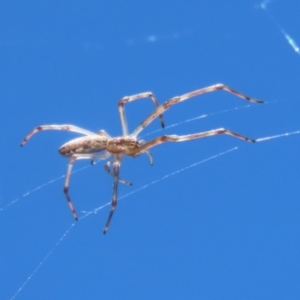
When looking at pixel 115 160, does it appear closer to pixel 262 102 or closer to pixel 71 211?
pixel 71 211

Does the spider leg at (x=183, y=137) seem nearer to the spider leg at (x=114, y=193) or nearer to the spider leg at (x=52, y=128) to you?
the spider leg at (x=114, y=193)

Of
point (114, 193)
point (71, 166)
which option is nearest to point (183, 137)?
point (114, 193)

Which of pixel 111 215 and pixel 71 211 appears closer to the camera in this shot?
pixel 111 215

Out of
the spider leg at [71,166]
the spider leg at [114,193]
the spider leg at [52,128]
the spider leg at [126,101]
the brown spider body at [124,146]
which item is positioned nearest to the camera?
the spider leg at [114,193]

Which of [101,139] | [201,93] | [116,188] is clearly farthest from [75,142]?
[201,93]

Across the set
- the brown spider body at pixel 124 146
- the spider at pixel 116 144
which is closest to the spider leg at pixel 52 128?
the spider at pixel 116 144

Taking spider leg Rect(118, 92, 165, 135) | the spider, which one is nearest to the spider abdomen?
the spider

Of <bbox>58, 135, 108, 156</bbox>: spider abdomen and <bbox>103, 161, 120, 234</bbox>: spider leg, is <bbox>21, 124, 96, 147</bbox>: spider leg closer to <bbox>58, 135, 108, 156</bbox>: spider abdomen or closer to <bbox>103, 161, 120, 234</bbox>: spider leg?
<bbox>58, 135, 108, 156</bbox>: spider abdomen

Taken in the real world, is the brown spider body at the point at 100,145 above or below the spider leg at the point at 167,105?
below

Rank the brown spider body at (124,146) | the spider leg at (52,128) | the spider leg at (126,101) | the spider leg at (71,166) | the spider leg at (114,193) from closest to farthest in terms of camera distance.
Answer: the spider leg at (114,193)
the spider leg at (71,166)
the brown spider body at (124,146)
the spider leg at (126,101)
the spider leg at (52,128)
